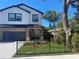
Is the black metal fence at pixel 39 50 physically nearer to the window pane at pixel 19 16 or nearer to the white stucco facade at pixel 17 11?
the window pane at pixel 19 16

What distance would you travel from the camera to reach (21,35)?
171ft

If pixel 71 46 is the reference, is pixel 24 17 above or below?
above

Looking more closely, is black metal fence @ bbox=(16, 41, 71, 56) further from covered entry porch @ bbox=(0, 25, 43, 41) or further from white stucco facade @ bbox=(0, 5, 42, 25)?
Result: white stucco facade @ bbox=(0, 5, 42, 25)

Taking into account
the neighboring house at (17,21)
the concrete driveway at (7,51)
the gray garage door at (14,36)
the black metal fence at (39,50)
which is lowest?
the concrete driveway at (7,51)

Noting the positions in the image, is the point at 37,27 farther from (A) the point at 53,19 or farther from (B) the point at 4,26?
(A) the point at 53,19

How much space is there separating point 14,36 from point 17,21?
11.0ft

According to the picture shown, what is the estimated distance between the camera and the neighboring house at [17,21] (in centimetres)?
5074

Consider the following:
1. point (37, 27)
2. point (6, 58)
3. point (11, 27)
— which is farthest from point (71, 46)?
A: point (11, 27)

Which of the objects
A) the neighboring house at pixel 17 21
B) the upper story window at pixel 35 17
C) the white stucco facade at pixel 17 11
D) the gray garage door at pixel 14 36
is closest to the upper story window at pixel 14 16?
the neighboring house at pixel 17 21

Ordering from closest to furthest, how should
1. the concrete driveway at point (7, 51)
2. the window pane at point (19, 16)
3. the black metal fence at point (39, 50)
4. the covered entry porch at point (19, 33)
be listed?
the concrete driveway at point (7, 51), the black metal fence at point (39, 50), the covered entry porch at point (19, 33), the window pane at point (19, 16)

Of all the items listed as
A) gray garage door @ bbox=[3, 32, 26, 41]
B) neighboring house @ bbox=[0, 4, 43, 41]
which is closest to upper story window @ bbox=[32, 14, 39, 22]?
neighboring house @ bbox=[0, 4, 43, 41]

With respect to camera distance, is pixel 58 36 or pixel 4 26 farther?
pixel 4 26

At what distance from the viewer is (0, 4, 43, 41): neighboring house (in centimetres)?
5074

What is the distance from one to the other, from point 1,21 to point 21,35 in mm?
4905
